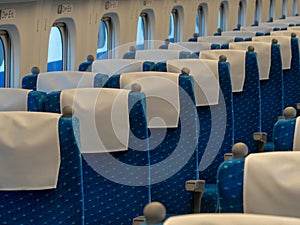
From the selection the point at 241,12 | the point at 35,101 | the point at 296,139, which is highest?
the point at 241,12

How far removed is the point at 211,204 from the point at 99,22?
148 inches

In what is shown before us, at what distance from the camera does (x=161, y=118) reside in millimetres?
4738

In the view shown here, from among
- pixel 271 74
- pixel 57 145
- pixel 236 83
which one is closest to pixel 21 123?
pixel 57 145

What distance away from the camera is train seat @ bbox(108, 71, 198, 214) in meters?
4.79

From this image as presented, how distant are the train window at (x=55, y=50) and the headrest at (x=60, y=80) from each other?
9.37 ft

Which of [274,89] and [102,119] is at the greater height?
[274,89]

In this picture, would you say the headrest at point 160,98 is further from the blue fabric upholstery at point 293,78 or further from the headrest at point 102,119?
the blue fabric upholstery at point 293,78

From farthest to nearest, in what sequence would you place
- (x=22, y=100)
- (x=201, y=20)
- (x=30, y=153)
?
(x=201, y=20) < (x=22, y=100) < (x=30, y=153)

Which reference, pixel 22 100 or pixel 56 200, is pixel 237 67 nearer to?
pixel 22 100

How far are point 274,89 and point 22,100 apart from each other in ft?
9.80

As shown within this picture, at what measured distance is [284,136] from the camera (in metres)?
3.45

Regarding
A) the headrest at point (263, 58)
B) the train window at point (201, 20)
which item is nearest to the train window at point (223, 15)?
the train window at point (201, 20)

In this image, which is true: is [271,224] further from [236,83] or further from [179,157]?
[236,83]

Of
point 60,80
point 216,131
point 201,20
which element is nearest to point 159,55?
point 216,131
